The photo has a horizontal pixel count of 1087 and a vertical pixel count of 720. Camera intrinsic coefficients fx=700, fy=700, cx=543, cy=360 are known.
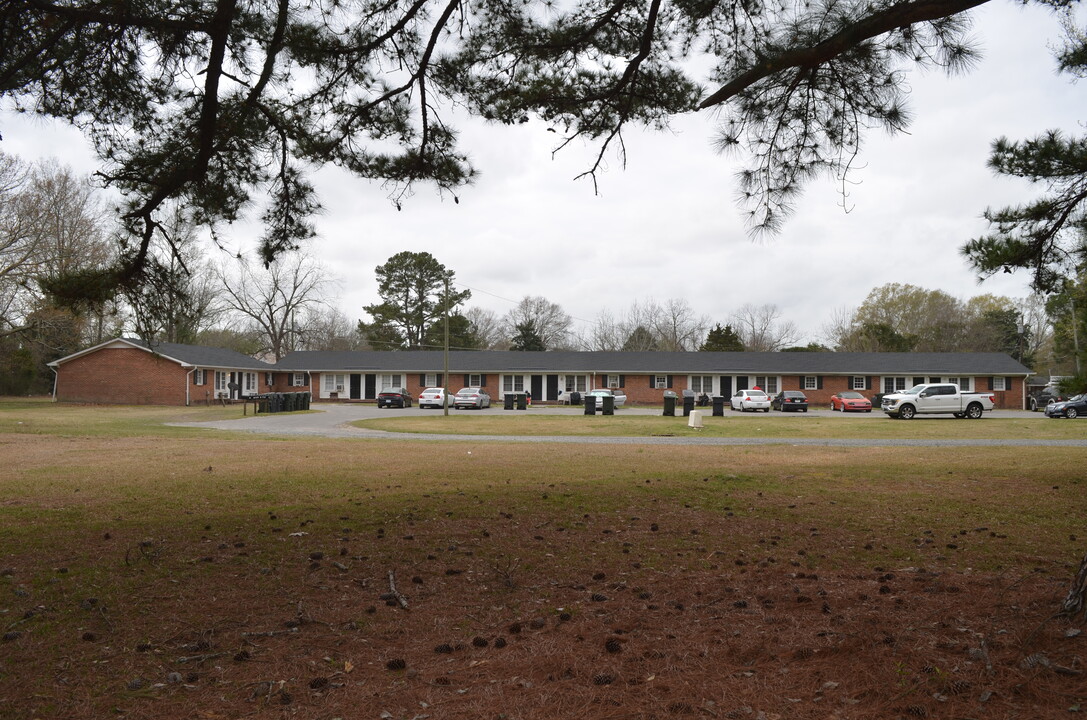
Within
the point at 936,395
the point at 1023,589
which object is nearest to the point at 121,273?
the point at 1023,589

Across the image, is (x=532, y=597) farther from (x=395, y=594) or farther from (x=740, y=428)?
(x=740, y=428)

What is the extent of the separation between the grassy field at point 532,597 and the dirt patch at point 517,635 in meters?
0.02

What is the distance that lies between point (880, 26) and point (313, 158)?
5.60m

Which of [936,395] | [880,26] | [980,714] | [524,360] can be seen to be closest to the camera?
[980,714]

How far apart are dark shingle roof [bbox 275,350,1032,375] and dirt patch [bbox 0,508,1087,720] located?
48515 mm

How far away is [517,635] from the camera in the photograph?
377cm

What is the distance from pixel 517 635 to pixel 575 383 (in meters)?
51.0

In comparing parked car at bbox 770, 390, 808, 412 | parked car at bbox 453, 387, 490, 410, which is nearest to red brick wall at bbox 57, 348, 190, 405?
parked car at bbox 453, 387, 490, 410

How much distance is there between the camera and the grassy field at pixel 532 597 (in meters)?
3.06

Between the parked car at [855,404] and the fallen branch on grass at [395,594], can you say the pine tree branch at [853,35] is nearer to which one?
the fallen branch on grass at [395,594]

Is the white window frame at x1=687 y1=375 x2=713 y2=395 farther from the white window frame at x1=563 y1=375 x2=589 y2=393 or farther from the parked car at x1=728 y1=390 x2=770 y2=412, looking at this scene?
the parked car at x1=728 y1=390 x2=770 y2=412

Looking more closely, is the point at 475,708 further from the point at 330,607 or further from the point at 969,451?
the point at 969,451

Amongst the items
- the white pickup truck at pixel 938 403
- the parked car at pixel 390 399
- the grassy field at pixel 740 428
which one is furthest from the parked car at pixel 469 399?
the white pickup truck at pixel 938 403

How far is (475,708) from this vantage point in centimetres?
295
